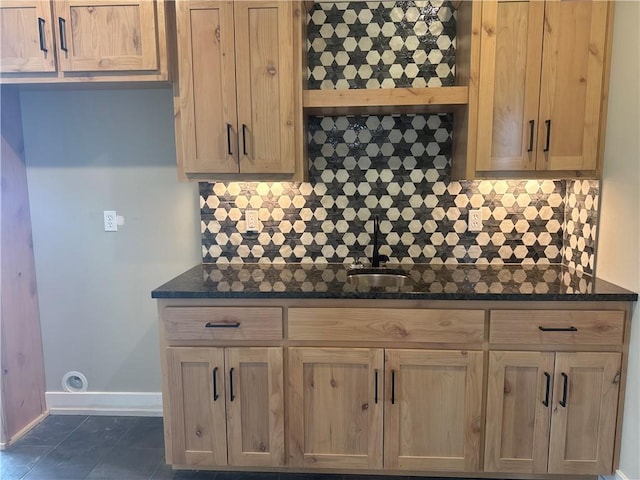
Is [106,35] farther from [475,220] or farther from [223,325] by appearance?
[475,220]

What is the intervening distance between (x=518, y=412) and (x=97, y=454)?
6.70 feet

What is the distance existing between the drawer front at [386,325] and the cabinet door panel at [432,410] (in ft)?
0.24

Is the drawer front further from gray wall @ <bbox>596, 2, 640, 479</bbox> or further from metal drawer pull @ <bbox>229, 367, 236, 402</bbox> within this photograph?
gray wall @ <bbox>596, 2, 640, 479</bbox>

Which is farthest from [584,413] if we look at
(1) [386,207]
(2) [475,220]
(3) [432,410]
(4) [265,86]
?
(4) [265,86]

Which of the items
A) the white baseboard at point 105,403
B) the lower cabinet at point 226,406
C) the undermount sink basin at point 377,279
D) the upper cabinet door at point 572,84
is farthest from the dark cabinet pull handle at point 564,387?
the white baseboard at point 105,403

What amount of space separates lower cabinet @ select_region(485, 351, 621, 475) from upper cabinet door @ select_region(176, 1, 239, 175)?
1.52 meters

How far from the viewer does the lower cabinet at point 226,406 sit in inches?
67.8

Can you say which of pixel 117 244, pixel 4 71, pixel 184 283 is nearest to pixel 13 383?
pixel 117 244

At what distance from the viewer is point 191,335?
172cm

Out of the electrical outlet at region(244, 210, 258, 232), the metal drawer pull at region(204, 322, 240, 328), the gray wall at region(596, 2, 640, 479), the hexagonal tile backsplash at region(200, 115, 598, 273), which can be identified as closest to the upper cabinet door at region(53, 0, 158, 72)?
the hexagonal tile backsplash at region(200, 115, 598, 273)

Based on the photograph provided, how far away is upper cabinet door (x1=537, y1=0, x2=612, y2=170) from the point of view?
5.65ft

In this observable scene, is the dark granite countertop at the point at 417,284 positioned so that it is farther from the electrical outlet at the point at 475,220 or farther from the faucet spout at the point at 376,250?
the electrical outlet at the point at 475,220

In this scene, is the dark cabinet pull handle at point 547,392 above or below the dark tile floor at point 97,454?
above

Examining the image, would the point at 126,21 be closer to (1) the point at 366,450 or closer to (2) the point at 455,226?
(2) the point at 455,226
